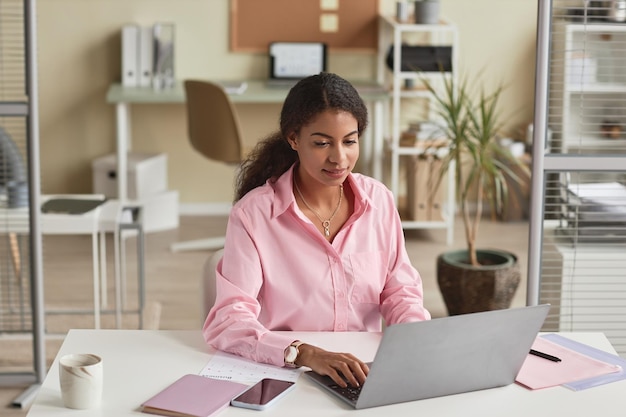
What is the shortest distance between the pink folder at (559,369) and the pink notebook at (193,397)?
21.3 inches

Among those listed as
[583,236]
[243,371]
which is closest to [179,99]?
[583,236]

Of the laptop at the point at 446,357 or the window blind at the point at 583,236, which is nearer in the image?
the laptop at the point at 446,357

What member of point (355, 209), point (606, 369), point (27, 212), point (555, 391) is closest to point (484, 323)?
point (555, 391)

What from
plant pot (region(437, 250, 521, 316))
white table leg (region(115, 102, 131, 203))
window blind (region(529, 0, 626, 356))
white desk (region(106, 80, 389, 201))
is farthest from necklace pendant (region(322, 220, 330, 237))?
white table leg (region(115, 102, 131, 203))

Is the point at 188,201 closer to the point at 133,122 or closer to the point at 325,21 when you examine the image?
the point at 133,122

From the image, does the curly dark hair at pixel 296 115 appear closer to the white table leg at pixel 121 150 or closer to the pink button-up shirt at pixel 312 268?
the pink button-up shirt at pixel 312 268

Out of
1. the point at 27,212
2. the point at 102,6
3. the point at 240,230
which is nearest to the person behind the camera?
the point at 240,230

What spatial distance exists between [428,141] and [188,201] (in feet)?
4.98

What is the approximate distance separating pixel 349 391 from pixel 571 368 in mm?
459

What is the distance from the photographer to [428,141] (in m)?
5.52

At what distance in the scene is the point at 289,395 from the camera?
190cm

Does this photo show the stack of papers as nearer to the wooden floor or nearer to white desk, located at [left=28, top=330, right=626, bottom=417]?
white desk, located at [left=28, top=330, right=626, bottom=417]

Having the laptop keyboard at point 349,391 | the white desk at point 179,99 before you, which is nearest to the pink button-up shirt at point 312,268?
the laptop keyboard at point 349,391

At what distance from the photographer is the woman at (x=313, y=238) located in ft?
7.31
